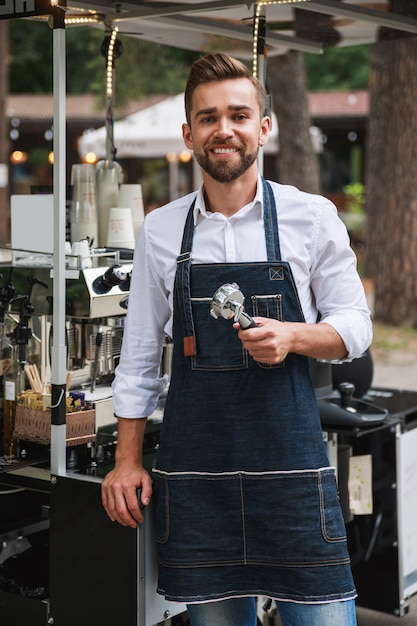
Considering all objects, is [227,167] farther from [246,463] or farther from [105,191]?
[105,191]

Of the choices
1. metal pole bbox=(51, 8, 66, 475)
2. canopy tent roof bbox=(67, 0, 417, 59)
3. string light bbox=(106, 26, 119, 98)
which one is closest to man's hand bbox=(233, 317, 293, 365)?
metal pole bbox=(51, 8, 66, 475)

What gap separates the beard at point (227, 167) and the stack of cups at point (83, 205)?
1.15 meters

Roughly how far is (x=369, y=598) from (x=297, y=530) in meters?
1.79

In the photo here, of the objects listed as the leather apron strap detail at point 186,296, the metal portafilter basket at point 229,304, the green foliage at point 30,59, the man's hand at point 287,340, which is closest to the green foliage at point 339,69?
the green foliage at point 30,59

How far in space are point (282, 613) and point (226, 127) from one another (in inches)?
45.4

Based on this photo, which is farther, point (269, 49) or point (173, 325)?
point (269, 49)

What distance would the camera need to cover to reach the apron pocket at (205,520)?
230 cm

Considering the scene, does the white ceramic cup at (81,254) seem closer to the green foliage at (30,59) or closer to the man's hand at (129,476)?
the man's hand at (129,476)

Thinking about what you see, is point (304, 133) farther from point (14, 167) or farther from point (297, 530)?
point (14, 167)

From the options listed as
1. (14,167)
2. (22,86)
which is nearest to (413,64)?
(14,167)

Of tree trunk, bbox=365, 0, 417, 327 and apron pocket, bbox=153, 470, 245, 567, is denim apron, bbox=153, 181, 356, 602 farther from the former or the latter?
tree trunk, bbox=365, 0, 417, 327

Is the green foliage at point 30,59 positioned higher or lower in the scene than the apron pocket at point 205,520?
higher

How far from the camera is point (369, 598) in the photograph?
153 inches

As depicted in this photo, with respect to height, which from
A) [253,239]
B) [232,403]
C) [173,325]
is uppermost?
[253,239]
